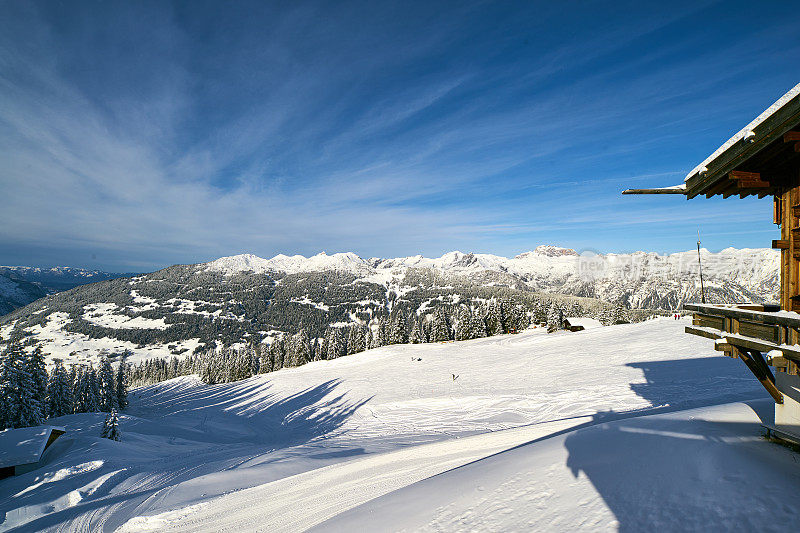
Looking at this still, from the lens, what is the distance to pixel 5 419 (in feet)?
95.2

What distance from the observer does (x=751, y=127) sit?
4.46 m

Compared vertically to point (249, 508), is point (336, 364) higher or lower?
lower

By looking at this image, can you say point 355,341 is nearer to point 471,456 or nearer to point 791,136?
point 471,456

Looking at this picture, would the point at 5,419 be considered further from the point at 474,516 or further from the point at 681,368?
the point at 681,368

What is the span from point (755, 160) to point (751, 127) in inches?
31.6

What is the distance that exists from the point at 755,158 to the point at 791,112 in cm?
117

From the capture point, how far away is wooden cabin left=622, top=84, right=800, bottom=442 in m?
4.16

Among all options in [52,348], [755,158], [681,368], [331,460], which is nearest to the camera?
[755,158]

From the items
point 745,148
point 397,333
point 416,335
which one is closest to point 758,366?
point 745,148

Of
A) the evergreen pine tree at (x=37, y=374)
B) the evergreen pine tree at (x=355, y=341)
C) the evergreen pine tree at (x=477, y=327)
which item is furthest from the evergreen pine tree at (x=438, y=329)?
the evergreen pine tree at (x=37, y=374)

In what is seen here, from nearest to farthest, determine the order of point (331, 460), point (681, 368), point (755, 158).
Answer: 1. point (755, 158)
2. point (331, 460)
3. point (681, 368)

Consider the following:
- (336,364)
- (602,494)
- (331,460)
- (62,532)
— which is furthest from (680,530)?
(336,364)

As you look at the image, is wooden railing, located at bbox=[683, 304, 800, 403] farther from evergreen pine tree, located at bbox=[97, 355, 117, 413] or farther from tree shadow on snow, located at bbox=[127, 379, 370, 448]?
evergreen pine tree, located at bbox=[97, 355, 117, 413]

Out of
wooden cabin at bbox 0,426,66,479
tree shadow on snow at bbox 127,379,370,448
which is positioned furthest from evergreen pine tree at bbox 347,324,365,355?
wooden cabin at bbox 0,426,66,479
